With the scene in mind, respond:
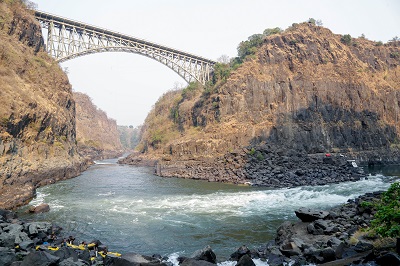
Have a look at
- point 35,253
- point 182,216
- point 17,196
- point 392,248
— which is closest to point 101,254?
point 35,253

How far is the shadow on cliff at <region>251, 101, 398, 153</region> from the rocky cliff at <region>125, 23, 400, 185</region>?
16cm

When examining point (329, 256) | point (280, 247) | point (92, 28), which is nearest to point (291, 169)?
point (280, 247)

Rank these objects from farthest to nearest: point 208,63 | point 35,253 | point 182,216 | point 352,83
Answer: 1. point 208,63
2. point 352,83
3. point 182,216
4. point 35,253

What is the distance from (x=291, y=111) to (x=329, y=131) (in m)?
7.33

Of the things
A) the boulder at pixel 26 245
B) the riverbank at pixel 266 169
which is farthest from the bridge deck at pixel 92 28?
the boulder at pixel 26 245

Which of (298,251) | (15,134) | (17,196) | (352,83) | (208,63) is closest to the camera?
(298,251)

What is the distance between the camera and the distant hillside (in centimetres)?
15386

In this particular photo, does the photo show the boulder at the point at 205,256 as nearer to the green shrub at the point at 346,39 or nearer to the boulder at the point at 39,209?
the boulder at the point at 39,209

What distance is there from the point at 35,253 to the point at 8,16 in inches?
1527

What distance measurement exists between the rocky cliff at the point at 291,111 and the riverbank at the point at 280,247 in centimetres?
2273

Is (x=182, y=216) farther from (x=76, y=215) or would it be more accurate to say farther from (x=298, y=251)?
(x=298, y=251)

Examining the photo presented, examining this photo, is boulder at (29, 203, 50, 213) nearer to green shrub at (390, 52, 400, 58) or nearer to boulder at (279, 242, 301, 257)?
boulder at (279, 242, 301, 257)

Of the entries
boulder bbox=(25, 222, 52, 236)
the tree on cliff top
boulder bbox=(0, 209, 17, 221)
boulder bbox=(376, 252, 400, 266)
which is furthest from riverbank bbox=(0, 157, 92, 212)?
the tree on cliff top

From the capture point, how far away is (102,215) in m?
17.8
